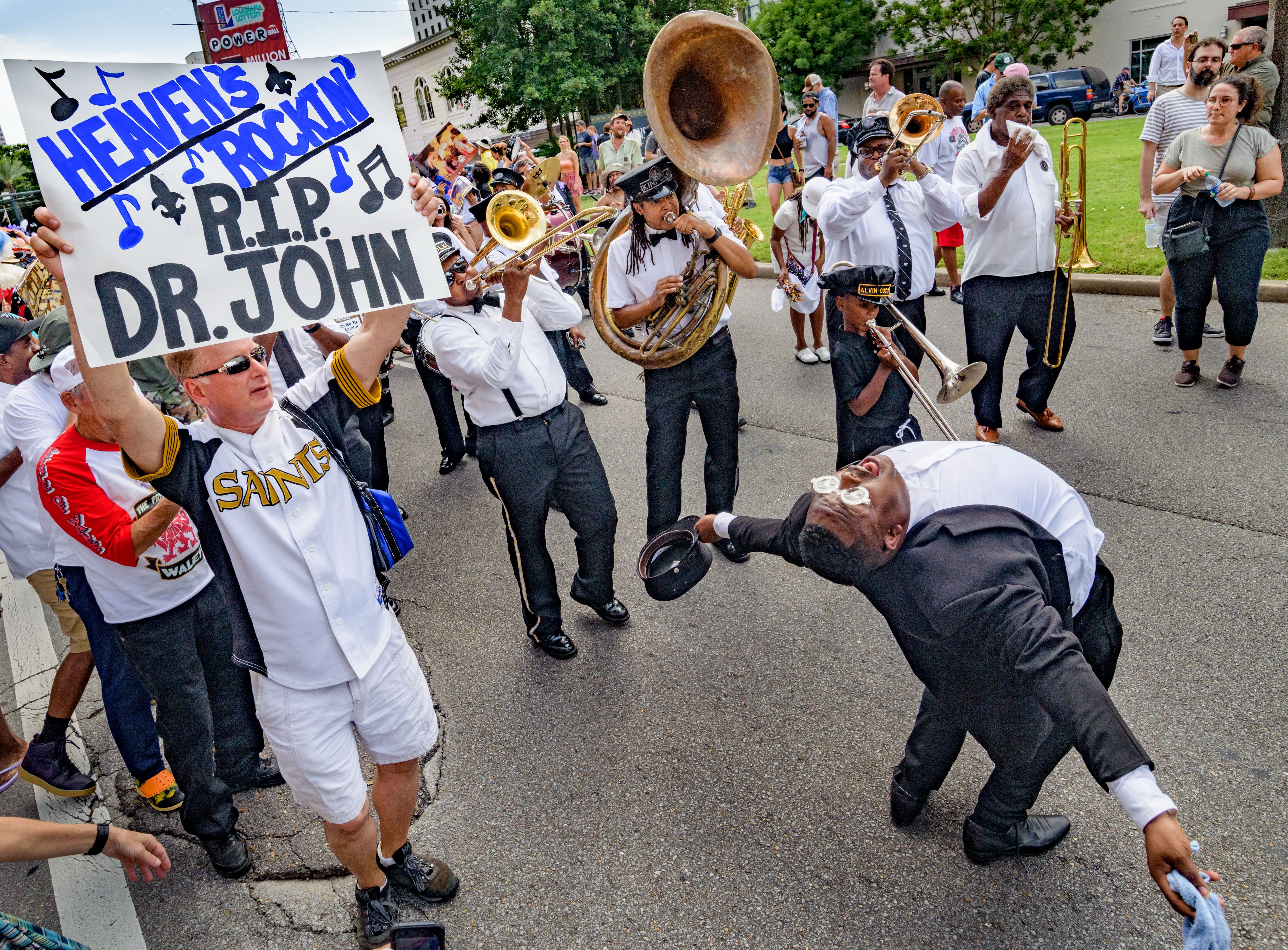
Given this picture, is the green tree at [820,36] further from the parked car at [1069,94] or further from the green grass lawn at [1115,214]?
the green grass lawn at [1115,214]

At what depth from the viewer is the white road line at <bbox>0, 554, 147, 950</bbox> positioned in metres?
3.08

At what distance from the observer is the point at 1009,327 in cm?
542

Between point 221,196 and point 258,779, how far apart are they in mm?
2508

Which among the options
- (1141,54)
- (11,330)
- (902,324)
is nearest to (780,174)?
(902,324)

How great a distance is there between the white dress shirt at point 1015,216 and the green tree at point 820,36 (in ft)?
118

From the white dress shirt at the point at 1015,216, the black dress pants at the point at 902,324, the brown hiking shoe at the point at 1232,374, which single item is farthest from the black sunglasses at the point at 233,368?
the brown hiking shoe at the point at 1232,374

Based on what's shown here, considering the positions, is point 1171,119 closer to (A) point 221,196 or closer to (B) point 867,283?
(B) point 867,283

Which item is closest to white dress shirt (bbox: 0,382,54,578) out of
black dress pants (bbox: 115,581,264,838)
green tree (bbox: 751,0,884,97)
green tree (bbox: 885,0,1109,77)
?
black dress pants (bbox: 115,581,264,838)

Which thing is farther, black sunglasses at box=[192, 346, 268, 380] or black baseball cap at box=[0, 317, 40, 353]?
black baseball cap at box=[0, 317, 40, 353]

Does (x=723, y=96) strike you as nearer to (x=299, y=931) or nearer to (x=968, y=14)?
(x=299, y=931)

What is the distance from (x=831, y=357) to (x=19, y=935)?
3775 millimetres

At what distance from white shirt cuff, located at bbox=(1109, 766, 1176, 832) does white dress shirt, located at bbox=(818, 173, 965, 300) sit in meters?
3.13

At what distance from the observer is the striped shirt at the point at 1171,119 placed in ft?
20.2

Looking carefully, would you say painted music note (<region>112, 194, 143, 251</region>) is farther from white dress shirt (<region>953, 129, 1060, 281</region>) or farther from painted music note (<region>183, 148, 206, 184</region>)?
white dress shirt (<region>953, 129, 1060, 281</region>)
